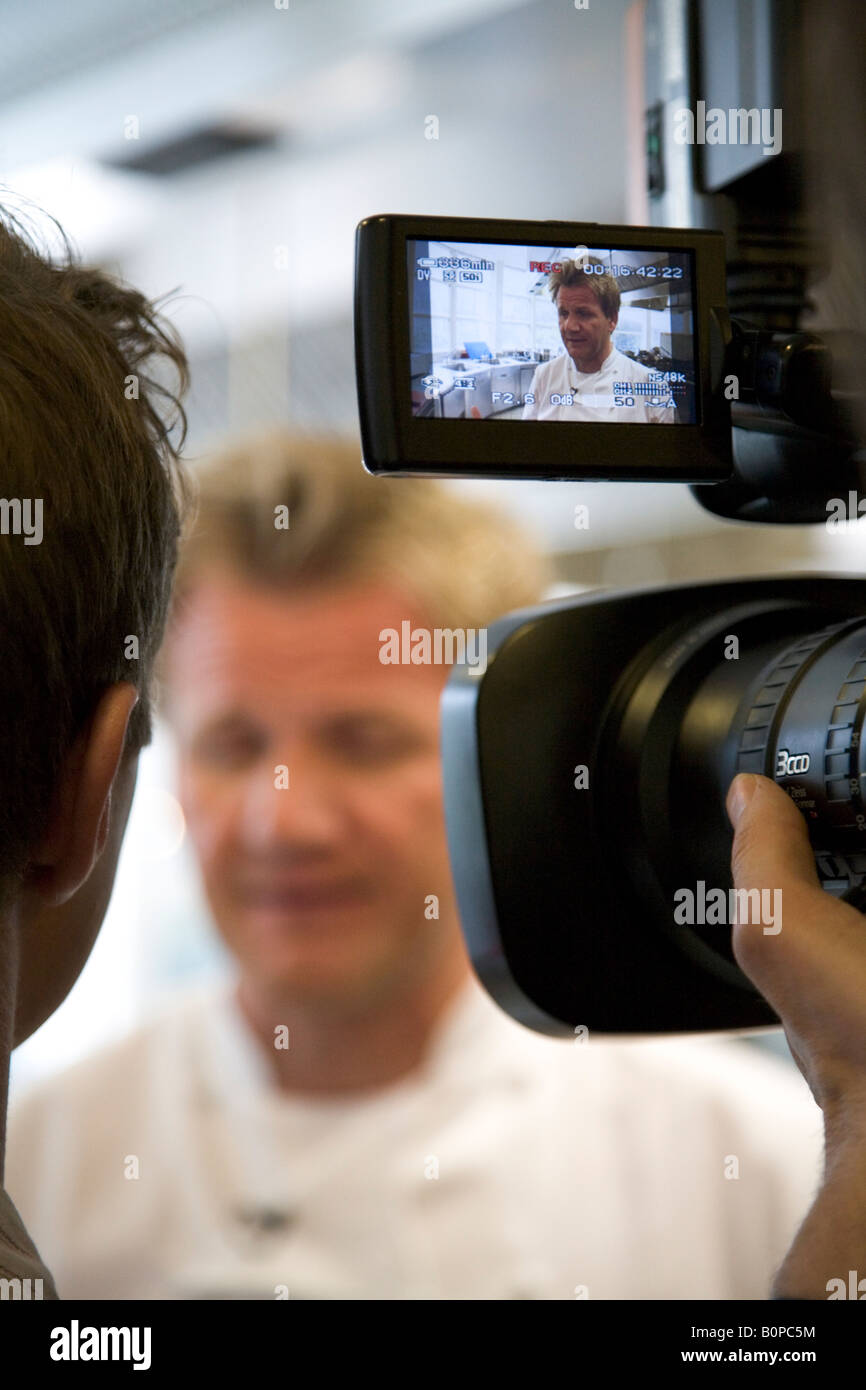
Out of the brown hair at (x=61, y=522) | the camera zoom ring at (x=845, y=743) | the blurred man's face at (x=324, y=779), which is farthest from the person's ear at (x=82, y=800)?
the blurred man's face at (x=324, y=779)

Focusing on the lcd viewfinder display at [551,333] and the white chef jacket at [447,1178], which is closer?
the lcd viewfinder display at [551,333]

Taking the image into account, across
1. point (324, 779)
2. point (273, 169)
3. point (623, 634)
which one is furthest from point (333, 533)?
point (273, 169)

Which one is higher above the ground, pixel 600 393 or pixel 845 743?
pixel 600 393

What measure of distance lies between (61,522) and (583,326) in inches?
6.9

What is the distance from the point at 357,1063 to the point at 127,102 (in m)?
0.92

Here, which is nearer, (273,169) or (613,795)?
(613,795)

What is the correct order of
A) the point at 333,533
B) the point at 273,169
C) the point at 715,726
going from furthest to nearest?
the point at 273,169 → the point at 333,533 → the point at 715,726

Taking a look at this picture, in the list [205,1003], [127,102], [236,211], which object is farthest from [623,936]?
[236,211]

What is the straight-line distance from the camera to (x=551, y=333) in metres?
0.45

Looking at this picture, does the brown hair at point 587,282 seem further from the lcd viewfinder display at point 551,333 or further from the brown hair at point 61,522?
the brown hair at point 61,522

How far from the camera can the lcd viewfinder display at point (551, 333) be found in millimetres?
433

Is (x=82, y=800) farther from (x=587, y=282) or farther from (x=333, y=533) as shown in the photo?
(x=333, y=533)

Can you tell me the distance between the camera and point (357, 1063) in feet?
3.27

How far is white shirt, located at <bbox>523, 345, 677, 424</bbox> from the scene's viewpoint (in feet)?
1.48
